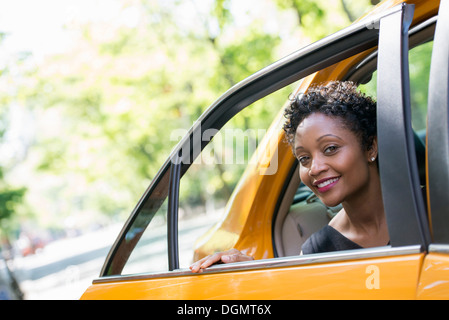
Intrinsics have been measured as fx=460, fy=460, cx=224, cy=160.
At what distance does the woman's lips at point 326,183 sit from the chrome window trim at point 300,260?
303 millimetres

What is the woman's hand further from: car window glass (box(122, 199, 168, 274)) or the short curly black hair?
the short curly black hair

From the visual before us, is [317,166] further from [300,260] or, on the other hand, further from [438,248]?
[438,248]

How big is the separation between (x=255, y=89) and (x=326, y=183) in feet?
1.51

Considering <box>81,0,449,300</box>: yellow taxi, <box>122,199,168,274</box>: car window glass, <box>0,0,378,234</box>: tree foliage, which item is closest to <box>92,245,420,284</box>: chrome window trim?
<box>81,0,449,300</box>: yellow taxi

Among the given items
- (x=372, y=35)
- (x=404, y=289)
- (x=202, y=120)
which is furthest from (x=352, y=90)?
(x=404, y=289)

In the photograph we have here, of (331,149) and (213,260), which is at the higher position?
(331,149)

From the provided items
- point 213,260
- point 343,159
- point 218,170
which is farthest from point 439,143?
point 218,170

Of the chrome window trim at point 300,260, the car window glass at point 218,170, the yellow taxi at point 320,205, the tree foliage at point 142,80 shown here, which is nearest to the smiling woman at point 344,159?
the yellow taxi at point 320,205

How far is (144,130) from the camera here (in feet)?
49.5

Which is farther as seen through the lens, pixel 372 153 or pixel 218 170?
pixel 218 170

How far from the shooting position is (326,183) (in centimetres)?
169

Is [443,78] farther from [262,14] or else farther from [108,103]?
[108,103]

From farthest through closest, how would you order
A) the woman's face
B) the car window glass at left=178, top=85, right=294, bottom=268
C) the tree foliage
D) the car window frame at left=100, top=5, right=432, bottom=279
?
the tree foliage < the car window glass at left=178, top=85, right=294, bottom=268 < the woman's face < the car window frame at left=100, top=5, right=432, bottom=279

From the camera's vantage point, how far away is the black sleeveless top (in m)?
1.78
